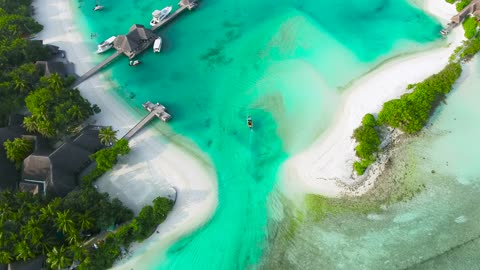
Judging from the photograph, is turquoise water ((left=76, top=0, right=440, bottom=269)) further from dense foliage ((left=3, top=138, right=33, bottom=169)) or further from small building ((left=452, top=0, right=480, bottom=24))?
dense foliage ((left=3, top=138, right=33, bottom=169))

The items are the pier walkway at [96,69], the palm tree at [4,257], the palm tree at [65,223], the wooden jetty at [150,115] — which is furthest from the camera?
the pier walkway at [96,69]

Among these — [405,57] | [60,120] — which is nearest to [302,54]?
[405,57]

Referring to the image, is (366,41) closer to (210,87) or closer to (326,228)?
(210,87)

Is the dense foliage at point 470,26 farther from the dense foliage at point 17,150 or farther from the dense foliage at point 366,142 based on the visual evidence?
the dense foliage at point 17,150

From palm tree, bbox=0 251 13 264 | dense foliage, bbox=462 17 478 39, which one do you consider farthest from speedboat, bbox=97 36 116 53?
dense foliage, bbox=462 17 478 39

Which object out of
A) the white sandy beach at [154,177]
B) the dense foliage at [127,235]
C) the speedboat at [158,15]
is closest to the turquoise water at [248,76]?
the white sandy beach at [154,177]

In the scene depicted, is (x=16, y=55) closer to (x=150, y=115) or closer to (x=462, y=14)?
(x=150, y=115)
